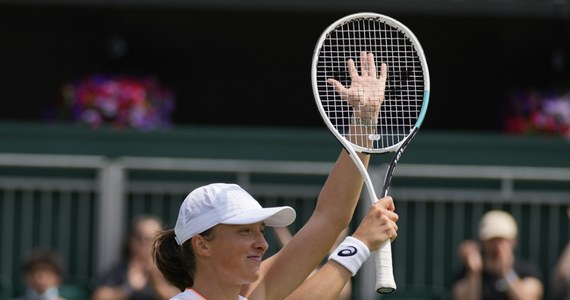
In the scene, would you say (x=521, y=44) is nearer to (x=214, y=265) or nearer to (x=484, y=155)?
(x=484, y=155)

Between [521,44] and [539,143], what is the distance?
8.21ft

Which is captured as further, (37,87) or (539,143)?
(37,87)

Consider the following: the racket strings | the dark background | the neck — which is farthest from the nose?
the dark background

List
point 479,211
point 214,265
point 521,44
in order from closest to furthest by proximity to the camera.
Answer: point 214,265, point 479,211, point 521,44

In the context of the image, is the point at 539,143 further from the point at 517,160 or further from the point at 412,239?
the point at 412,239

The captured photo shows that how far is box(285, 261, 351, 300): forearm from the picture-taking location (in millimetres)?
4637

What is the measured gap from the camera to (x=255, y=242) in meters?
4.57

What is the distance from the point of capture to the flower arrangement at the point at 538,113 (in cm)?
1088

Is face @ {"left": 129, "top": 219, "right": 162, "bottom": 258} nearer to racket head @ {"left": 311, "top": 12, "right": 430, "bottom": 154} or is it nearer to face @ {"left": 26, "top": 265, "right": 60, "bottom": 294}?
face @ {"left": 26, "top": 265, "right": 60, "bottom": 294}

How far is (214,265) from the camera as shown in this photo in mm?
4566

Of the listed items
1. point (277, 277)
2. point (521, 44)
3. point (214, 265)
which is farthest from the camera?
point (521, 44)

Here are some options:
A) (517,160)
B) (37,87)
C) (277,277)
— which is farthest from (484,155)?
(277,277)

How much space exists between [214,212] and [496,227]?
477cm

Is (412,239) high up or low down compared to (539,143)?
down
